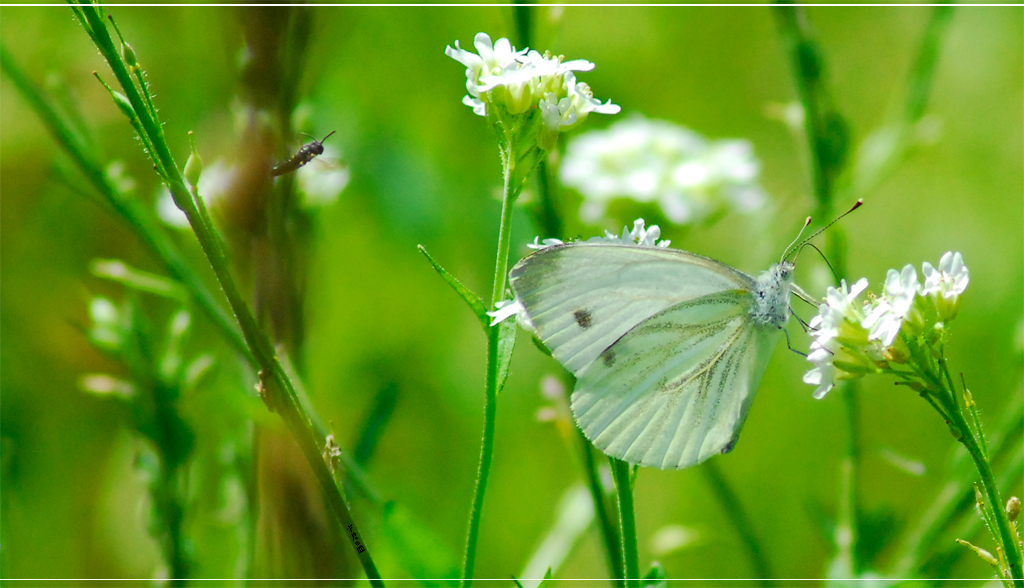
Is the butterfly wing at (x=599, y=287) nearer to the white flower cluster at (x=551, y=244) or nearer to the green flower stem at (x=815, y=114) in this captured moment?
the white flower cluster at (x=551, y=244)

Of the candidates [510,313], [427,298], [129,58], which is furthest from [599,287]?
[427,298]

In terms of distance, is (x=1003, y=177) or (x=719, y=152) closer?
(x=719, y=152)

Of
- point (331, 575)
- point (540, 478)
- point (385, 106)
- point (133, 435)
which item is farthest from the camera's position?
point (385, 106)

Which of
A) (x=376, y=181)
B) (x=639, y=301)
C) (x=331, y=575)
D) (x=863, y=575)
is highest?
(x=376, y=181)

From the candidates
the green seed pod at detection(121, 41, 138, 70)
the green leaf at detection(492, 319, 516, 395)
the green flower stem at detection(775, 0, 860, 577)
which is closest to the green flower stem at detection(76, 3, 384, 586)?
the green seed pod at detection(121, 41, 138, 70)

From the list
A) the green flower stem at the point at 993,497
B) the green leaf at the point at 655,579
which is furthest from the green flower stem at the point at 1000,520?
Answer: the green leaf at the point at 655,579

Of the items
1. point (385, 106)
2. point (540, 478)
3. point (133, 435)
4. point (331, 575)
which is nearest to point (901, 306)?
point (331, 575)

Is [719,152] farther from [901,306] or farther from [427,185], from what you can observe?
[901,306]
